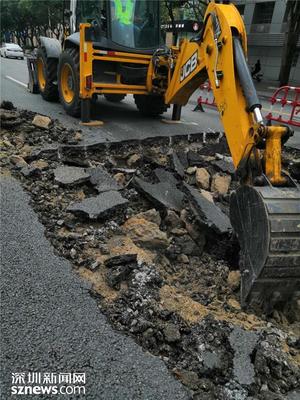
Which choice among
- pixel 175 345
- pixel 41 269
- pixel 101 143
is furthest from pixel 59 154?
pixel 175 345

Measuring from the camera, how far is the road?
7.12 m

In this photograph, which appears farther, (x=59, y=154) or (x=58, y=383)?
(x=59, y=154)

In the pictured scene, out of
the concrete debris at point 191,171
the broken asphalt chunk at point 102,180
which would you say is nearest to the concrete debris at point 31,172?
the broken asphalt chunk at point 102,180

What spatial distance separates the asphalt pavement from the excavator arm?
102cm

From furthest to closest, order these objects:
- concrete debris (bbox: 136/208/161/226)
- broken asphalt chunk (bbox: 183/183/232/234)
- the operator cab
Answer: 1. the operator cab
2. concrete debris (bbox: 136/208/161/226)
3. broken asphalt chunk (bbox: 183/183/232/234)

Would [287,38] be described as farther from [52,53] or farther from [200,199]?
[200,199]

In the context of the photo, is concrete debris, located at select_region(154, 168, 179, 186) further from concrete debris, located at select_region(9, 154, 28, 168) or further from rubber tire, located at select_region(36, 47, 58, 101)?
rubber tire, located at select_region(36, 47, 58, 101)

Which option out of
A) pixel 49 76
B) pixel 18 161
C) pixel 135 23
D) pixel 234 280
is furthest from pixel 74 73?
pixel 234 280

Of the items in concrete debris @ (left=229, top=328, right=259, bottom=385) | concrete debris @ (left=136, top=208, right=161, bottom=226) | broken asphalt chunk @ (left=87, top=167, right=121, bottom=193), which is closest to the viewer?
concrete debris @ (left=229, top=328, right=259, bottom=385)

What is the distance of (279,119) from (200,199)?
7.73 m

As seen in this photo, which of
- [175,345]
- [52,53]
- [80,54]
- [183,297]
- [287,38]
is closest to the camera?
[175,345]

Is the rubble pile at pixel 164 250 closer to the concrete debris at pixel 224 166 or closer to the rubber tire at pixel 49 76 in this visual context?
the concrete debris at pixel 224 166

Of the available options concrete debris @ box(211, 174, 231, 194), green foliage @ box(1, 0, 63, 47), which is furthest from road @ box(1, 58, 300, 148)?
green foliage @ box(1, 0, 63, 47)

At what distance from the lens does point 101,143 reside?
241 inches
